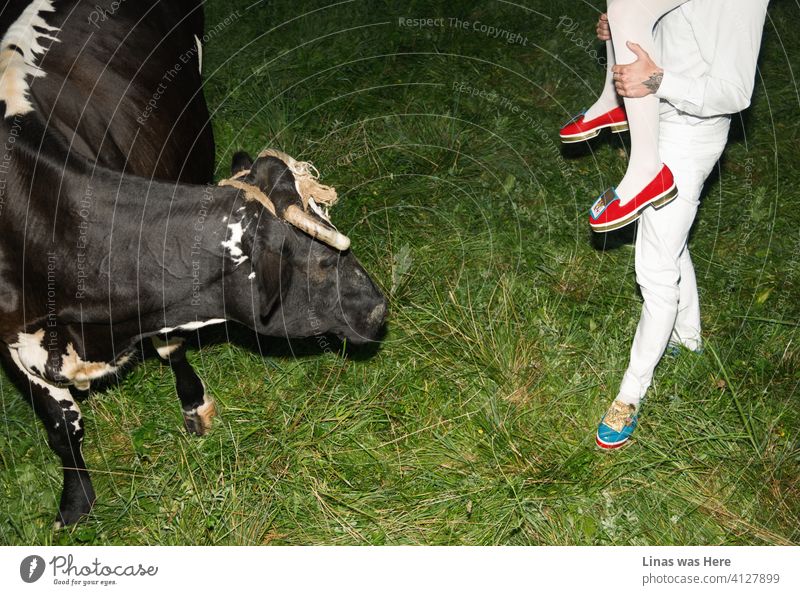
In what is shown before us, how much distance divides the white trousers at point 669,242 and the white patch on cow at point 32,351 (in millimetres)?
3210

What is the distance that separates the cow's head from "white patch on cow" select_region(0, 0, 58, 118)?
3.77 ft

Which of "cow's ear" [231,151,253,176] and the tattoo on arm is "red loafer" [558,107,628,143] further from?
"cow's ear" [231,151,253,176]

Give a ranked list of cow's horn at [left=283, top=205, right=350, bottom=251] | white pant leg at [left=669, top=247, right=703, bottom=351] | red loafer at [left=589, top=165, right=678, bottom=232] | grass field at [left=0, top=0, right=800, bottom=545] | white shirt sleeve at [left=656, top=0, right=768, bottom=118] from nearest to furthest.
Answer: white shirt sleeve at [left=656, top=0, right=768, bottom=118]
cow's horn at [left=283, top=205, right=350, bottom=251]
red loafer at [left=589, top=165, right=678, bottom=232]
grass field at [left=0, top=0, right=800, bottom=545]
white pant leg at [left=669, top=247, right=703, bottom=351]

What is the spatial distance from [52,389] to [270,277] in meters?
1.50

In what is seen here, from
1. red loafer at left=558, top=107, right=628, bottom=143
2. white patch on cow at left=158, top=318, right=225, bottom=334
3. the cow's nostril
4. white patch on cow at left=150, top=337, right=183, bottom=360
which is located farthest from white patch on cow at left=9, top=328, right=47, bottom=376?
red loafer at left=558, top=107, right=628, bottom=143

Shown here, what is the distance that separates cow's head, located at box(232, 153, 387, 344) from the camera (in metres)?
4.17

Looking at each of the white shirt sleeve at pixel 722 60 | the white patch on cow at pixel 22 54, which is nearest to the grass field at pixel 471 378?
the white shirt sleeve at pixel 722 60

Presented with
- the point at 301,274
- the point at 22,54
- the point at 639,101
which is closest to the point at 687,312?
the point at 639,101

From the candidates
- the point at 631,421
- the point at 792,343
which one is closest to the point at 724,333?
the point at 792,343

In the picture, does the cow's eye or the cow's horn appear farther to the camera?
the cow's eye

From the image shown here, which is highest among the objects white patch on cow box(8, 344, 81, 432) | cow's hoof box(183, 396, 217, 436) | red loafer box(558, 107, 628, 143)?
white patch on cow box(8, 344, 81, 432)

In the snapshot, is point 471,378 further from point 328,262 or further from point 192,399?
point 192,399

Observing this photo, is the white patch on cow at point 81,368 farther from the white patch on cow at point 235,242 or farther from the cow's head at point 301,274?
the white patch on cow at point 235,242
